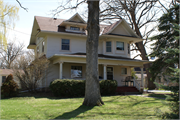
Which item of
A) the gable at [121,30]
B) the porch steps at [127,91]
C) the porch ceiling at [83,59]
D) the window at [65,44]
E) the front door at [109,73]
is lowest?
the porch steps at [127,91]

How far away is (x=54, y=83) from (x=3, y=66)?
3092 centimetres

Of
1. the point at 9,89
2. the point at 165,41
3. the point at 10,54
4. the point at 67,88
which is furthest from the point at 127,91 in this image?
the point at 10,54

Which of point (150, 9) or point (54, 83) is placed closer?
point (54, 83)

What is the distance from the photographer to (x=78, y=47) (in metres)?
18.7

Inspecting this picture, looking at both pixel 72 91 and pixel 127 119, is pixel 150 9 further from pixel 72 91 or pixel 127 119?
pixel 127 119

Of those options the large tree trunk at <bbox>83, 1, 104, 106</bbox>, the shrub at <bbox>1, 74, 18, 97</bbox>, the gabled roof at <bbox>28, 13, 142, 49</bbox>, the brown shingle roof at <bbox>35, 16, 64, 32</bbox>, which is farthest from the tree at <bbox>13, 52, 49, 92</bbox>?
the large tree trunk at <bbox>83, 1, 104, 106</bbox>

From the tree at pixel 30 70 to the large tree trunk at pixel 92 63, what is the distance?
6.48m

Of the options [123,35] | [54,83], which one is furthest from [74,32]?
[54,83]

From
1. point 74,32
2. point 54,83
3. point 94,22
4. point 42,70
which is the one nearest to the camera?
point 94,22

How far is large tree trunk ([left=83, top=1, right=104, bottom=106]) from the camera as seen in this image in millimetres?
8656

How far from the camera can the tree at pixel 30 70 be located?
14062 mm

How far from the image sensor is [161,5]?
918 inches

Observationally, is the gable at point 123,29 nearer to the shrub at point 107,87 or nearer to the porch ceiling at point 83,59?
the porch ceiling at point 83,59

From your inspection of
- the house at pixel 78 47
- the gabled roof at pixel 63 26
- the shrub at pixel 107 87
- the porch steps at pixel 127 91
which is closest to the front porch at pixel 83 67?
the house at pixel 78 47
